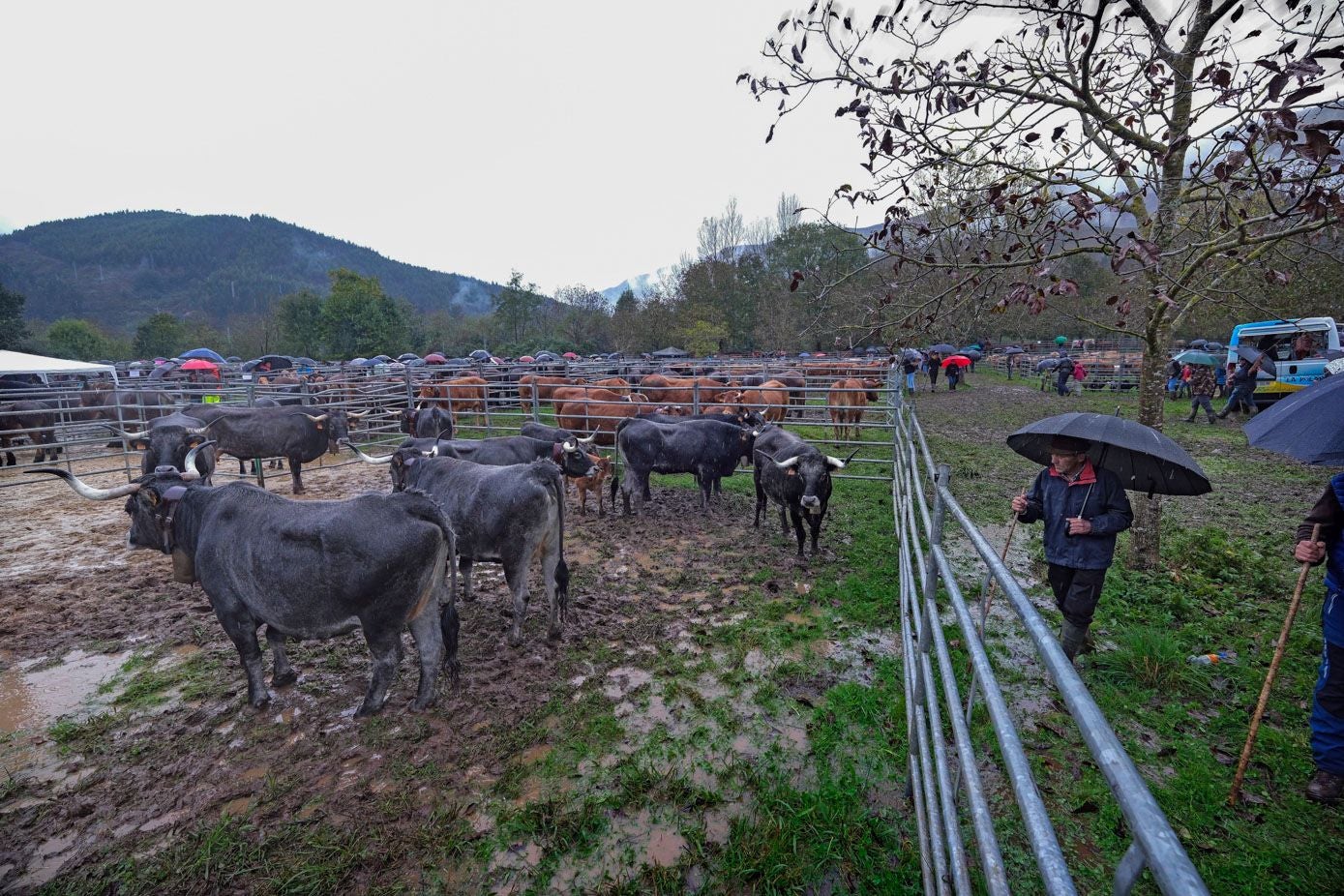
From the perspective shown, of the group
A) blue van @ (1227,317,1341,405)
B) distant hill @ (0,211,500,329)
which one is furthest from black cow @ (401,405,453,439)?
distant hill @ (0,211,500,329)

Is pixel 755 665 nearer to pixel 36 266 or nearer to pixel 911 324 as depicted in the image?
pixel 911 324

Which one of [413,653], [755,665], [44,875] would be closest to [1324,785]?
[755,665]

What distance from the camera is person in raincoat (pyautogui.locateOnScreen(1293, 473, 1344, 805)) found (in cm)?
307

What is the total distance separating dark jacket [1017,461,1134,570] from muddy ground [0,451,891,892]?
2.13 meters

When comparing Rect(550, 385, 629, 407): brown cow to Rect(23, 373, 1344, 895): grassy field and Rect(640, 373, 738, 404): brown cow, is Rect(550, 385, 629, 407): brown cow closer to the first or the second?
Rect(640, 373, 738, 404): brown cow

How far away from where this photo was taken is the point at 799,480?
6.85 metres

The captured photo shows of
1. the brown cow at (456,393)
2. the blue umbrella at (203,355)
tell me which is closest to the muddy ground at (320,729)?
the brown cow at (456,393)

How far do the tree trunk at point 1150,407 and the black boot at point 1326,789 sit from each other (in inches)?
120

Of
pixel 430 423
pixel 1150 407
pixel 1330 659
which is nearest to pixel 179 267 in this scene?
pixel 430 423

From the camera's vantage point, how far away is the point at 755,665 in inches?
182

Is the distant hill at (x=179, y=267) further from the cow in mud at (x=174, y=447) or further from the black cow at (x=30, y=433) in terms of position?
the cow in mud at (x=174, y=447)

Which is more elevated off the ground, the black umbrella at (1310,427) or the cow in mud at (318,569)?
the black umbrella at (1310,427)

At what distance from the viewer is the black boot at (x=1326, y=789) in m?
3.06

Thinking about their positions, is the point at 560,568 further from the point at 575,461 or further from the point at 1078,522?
the point at 1078,522
